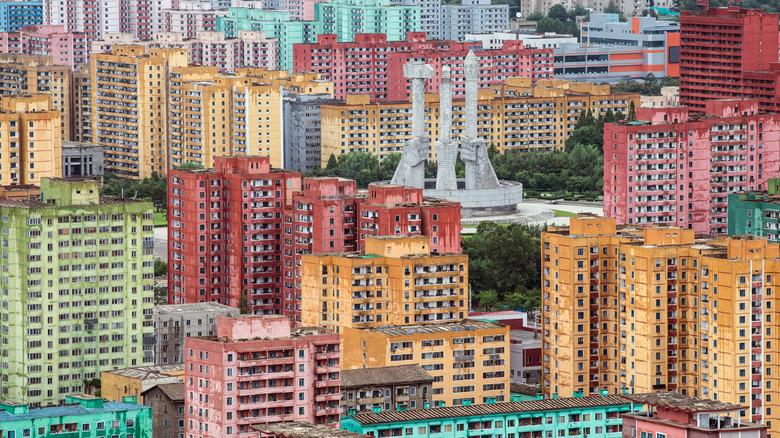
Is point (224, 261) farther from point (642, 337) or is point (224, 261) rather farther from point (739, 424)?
point (739, 424)

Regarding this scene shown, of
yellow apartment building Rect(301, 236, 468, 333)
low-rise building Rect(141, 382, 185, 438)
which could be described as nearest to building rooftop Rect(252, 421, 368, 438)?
low-rise building Rect(141, 382, 185, 438)

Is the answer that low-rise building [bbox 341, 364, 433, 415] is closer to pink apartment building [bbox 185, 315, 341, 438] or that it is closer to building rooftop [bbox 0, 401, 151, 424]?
pink apartment building [bbox 185, 315, 341, 438]

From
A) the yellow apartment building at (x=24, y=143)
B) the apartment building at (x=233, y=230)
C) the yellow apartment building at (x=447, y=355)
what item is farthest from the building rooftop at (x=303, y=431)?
the yellow apartment building at (x=24, y=143)

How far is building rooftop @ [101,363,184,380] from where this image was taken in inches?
4911

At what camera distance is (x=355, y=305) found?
13675 centimetres

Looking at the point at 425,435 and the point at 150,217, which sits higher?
the point at 150,217

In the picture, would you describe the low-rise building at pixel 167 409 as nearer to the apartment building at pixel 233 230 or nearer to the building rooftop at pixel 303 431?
the building rooftop at pixel 303 431

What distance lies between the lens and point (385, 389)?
124 metres

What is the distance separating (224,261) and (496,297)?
20.2m

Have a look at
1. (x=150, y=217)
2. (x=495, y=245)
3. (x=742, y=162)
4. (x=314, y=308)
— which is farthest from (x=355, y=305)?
(x=742, y=162)

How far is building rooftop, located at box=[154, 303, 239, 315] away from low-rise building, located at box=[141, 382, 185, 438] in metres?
24.7

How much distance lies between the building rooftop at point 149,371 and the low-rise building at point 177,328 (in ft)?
43.0

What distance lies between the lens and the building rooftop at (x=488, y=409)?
11619 centimetres

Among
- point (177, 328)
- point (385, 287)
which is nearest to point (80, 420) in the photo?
point (385, 287)
